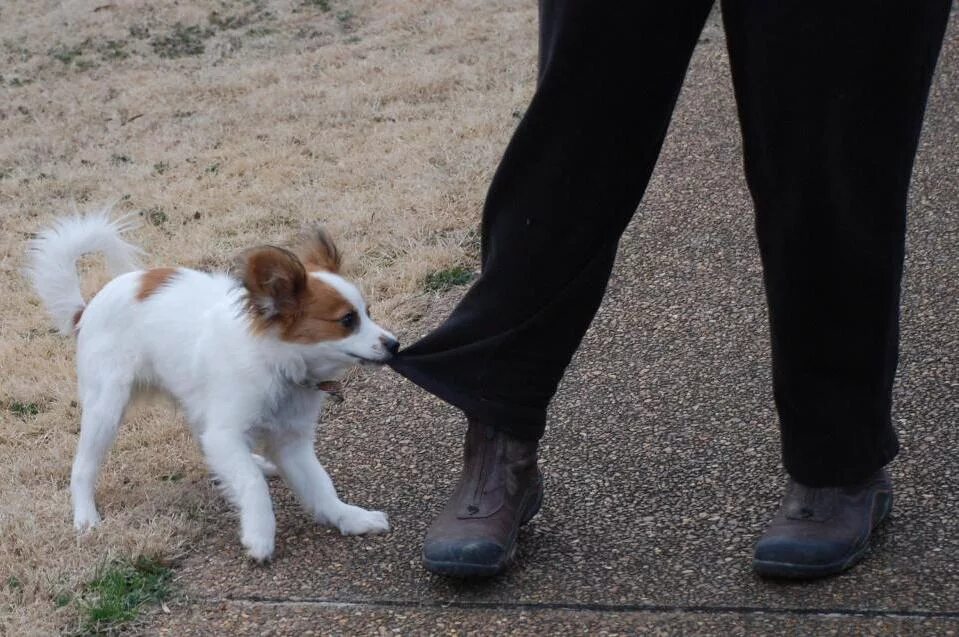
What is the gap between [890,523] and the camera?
2.68 metres

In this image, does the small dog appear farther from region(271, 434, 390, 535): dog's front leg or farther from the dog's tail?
the dog's tail

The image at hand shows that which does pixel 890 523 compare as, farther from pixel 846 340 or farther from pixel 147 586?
pixel 147 586

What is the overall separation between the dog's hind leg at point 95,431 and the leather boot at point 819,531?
1.76 metres

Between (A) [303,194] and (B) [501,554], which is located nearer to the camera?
(B) [501,554]

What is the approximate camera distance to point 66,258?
381 centimetres

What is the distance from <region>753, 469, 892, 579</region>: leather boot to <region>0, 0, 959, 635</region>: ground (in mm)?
46

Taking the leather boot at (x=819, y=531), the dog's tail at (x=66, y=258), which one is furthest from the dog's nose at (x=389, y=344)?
the dog's tail at (x=66, y=258)

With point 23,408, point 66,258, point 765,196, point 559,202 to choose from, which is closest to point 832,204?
point 765,196

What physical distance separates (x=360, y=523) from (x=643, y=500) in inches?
26.0

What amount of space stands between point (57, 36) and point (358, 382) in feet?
27.1

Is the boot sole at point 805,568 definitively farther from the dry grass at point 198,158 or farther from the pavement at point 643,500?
the dry grass at point 198,158

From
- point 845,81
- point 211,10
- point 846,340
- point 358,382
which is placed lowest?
point 211,10

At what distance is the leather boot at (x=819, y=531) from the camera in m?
2.47

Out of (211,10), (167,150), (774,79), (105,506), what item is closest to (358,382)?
(105,506)
